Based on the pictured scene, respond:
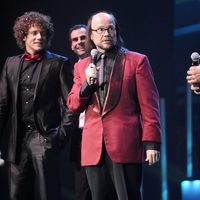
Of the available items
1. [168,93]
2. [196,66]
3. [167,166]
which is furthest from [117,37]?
[167,166]

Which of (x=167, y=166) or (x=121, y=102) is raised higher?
(x=121, y=102)

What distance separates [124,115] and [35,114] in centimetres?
60

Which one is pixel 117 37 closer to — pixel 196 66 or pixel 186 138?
pixel 196 66

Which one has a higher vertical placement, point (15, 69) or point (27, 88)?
point (15, 69)

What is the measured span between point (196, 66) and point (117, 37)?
0.61 m

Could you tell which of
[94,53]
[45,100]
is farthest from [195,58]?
[45,100]

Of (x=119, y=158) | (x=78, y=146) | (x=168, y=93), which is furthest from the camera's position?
(x=168, y=93)

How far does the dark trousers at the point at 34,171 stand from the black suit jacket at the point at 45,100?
1.7 inches

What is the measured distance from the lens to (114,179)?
2156 millimetres

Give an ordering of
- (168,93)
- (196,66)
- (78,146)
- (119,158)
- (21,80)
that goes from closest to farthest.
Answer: (196,66)
(119,158)
(21,80)
(78,146)
(168,93)

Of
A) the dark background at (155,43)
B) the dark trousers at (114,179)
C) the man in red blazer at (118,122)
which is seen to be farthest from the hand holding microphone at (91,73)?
the dark background at (155,43)

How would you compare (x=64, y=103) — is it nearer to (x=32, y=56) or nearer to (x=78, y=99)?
(x=32, y=56)

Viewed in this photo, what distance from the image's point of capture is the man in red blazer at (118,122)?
216 centimetres

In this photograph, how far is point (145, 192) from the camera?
3.97 meters
